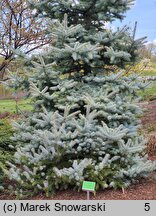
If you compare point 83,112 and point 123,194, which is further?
point 83,112

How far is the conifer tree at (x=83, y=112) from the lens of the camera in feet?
14.8

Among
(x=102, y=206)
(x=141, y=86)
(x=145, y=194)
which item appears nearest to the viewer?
(x=102, y=206)

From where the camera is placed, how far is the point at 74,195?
15.3 ft

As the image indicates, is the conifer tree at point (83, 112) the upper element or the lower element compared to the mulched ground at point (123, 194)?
upper

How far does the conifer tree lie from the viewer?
4.52m

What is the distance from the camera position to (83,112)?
16.7ft

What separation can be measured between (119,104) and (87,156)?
790 millimetres

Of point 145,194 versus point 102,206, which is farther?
point 145,194

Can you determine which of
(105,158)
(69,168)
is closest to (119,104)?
(105,158)

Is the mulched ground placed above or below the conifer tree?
below

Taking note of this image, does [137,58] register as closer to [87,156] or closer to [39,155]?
[87,156]

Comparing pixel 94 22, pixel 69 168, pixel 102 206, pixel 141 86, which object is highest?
pixel 94 22

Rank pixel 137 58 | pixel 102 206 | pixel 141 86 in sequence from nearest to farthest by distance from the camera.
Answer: pixel 102 206 → pixel 141 86 → pixel 137 58

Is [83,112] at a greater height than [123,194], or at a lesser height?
greater
